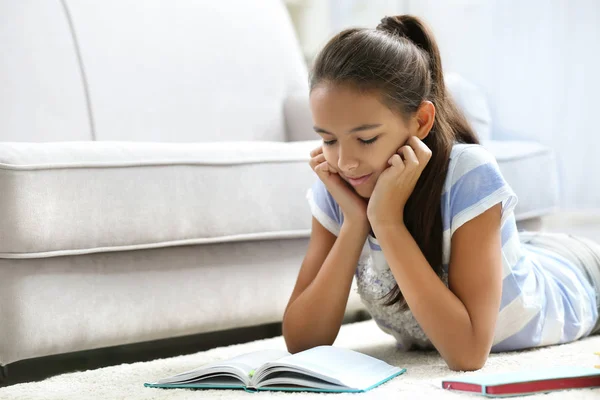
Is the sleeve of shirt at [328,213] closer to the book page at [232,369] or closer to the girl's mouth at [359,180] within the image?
the girl's mouth at [359,180]

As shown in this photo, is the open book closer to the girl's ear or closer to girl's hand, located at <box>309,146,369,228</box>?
girl's hand, located at <box>309,146,369,228</box>

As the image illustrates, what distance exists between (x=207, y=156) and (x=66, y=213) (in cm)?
34

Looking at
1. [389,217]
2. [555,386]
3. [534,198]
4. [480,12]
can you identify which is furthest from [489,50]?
[555,386]

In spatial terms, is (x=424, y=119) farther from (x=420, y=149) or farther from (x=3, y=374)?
(x=3, y=374)

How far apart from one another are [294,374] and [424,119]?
0.49m

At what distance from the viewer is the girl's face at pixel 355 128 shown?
128 centimetres

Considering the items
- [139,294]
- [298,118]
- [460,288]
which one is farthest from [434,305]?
[298,118]

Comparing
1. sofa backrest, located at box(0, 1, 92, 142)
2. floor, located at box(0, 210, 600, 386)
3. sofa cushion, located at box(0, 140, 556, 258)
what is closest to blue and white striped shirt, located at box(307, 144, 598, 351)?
sofa cushion, located at box(0, 140, 556, 258)

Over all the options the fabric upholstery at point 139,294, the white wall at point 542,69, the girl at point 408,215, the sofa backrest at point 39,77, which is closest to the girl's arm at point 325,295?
the girl at point 408,215

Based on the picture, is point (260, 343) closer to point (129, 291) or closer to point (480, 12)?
point (129, 291)

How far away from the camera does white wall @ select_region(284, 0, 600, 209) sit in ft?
9.07

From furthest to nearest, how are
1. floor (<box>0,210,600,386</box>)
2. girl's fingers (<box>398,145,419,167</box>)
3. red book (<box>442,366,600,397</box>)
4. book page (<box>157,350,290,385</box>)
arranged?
floor (<box>0,210,600,386</box>) → girl's fingers (<box>398,145,419,167</box>) → book page (<box>157,350,290,385</box>) → red book (<box>442,366,600,397</box>)

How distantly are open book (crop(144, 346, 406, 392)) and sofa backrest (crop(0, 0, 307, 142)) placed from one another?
1060 millimetres

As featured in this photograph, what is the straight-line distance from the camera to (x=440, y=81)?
4.64ft
